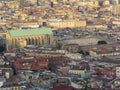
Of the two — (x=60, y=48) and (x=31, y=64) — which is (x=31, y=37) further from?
(x=31, y=64)

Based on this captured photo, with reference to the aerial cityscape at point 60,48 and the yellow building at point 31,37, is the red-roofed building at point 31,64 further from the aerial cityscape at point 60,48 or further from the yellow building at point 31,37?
the yellow building at point 31,37

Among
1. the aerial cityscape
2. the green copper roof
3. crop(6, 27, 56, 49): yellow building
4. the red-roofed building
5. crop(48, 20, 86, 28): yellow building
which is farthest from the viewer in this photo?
crop(48, 20, 86, 28): yellow building

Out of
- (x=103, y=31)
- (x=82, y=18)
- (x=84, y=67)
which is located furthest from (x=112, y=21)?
(x=84, y=67)

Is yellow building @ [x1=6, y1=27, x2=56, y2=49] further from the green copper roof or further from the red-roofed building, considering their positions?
the red-roofed building

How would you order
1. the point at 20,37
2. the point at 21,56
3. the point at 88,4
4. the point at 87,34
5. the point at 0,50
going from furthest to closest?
the point at 88,4
the point at 87,34
the point at 20,37
the point at 0,50
the point at 21,56

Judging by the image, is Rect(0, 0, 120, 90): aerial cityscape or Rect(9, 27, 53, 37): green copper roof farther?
Rect(9, 27, 53, 37): green copper roof

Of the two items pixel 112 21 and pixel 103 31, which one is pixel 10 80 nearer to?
pixel 103 31

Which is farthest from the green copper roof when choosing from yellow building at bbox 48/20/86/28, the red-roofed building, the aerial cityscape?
yellow building at bbox 48/20/86/28
